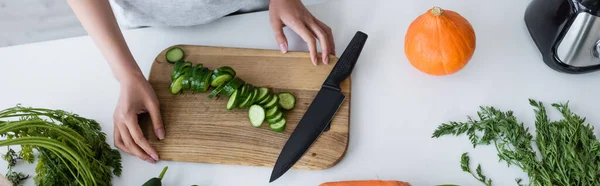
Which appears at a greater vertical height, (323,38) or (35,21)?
(35,21)

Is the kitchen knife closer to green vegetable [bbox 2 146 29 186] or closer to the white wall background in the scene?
green vegetable [bbox 2 146 29 186]

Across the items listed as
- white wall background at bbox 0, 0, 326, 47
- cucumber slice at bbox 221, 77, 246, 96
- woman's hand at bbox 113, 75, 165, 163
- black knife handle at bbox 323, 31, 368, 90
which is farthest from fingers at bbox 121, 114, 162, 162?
white wall background at bbox 0, 0, 326, 47

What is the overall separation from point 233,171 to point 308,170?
177 mm

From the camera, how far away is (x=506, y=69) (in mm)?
1322

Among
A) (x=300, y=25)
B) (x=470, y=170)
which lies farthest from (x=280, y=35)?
(x=470, y=170)

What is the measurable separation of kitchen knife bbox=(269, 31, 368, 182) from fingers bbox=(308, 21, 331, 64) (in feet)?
0.12

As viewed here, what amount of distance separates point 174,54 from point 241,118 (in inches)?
10.3

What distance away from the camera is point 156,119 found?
50.1 inches

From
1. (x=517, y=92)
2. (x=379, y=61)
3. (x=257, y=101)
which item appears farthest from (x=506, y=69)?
(x=257, y=101)

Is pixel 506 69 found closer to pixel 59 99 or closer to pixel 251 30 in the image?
pixel 251 30

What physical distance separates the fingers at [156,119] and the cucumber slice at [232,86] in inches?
6.6

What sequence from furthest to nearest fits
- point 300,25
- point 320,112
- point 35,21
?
point 35,21 → point 300,25 → point 320,112

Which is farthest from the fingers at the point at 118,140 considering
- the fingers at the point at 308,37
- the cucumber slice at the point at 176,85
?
the fingers at the point at 308,37

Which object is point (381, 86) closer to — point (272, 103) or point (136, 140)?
point (272, 103)
